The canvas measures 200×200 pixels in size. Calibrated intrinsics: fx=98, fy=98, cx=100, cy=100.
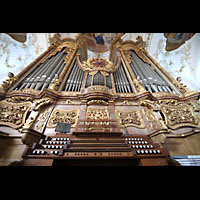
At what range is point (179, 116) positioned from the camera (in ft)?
11.1

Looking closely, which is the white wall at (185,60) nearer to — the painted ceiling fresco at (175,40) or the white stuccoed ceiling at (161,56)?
the white stuccoed ceiling at (161,56)

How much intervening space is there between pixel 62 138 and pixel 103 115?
4.87ft

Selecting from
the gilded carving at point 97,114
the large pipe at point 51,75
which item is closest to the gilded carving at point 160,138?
the gilded carving at point 97,114

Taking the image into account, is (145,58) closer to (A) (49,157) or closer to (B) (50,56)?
(B) (50,56)

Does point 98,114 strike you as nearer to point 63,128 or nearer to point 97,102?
point 97,102

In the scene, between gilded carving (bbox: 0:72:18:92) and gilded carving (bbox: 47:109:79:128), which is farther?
gilded carving (bbox: 0:72:18:92)

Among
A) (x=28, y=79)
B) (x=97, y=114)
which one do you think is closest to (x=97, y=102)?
(x=97, y=114)

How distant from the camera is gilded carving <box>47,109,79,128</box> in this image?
119 inches

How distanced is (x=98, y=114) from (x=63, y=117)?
3.76 feet

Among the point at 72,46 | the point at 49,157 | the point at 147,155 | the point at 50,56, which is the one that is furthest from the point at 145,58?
the point at 49,157

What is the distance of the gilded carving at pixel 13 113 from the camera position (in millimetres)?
2828

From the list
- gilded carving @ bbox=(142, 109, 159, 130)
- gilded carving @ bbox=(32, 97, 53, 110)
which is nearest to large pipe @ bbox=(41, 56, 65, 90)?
gilded carving @ bbox=(32, 97, 53, 110)

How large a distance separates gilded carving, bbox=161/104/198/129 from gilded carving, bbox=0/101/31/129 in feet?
15.1

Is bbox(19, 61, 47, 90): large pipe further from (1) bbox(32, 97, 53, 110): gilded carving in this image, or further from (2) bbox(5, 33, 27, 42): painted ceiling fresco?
(2) bbox(5, 33, 27, 42): painted ceiling fresco
